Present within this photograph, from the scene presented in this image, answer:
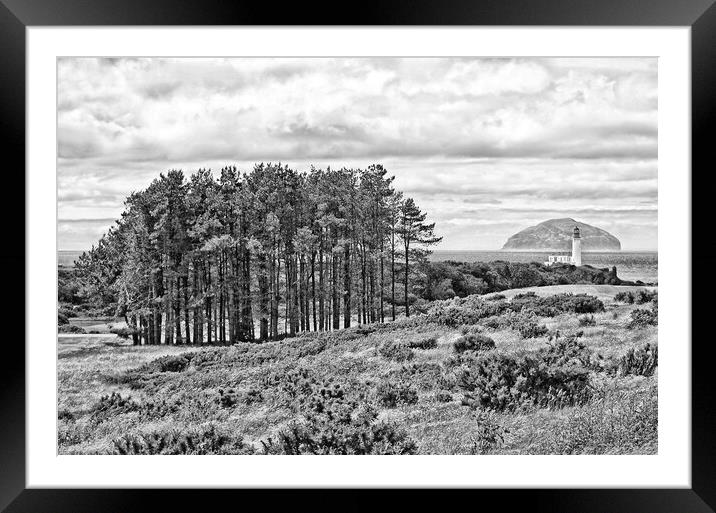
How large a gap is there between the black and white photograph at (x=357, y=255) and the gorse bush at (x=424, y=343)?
0.02 meters

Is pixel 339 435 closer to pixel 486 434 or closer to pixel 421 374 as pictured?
pixel 421 374

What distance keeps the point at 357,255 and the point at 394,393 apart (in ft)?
4.41

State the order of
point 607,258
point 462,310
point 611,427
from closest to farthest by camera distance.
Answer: point 611,427 < point 607,258 < point 462,310

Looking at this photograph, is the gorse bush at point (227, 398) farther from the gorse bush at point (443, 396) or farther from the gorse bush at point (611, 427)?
the gorse bush at point (611, 427)

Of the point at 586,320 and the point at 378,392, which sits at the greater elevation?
the point at 586,320

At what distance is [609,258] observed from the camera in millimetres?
5844

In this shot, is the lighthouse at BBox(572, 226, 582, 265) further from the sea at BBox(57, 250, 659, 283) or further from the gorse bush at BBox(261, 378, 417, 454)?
the gorse bush at BBox(261, 378, 417, 454)

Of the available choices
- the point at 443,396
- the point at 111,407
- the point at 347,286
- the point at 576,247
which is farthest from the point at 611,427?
the point at 111,407

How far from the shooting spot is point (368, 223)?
6051 millimetres

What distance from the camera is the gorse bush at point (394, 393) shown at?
552cm
